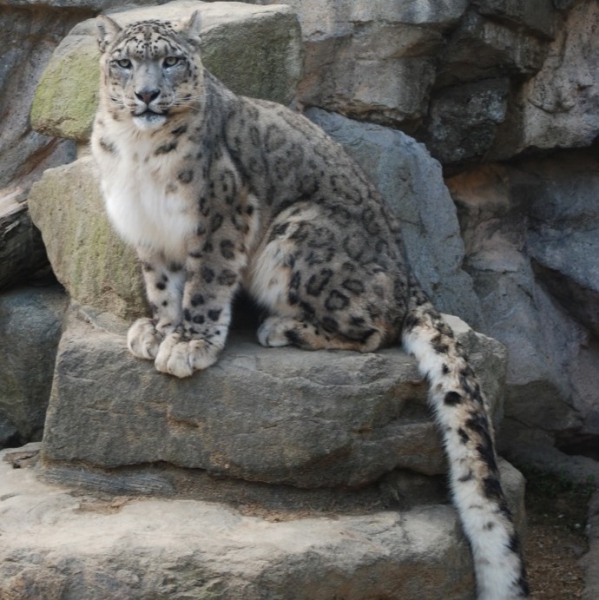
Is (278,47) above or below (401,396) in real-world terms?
above

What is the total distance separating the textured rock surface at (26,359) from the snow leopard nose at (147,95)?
1440 mm

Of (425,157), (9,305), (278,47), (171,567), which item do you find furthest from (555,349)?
(171,567)

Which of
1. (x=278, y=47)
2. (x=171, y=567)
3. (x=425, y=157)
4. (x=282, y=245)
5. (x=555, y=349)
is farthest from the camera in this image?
→ (x=555, y=349)

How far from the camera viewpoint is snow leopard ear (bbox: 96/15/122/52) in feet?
12.8

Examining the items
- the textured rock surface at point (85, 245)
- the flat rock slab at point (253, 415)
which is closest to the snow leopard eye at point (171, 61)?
the textured rock surface at point (85, 245)

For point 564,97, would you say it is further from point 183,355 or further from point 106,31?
point 183,355

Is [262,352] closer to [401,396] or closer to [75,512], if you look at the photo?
[401,396]

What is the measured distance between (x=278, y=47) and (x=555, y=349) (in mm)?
2445

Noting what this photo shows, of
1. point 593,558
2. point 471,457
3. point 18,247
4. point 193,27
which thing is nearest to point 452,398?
point 471,457

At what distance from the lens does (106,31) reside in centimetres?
391

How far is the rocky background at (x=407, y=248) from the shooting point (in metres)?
3.88

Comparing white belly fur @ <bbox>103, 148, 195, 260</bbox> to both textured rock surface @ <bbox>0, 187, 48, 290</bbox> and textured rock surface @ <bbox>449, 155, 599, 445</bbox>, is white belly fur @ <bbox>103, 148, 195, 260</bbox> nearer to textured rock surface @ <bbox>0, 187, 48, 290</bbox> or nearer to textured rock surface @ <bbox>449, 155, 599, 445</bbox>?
textured rock surface @ <bbox>0, 187, 48, 290</bbox>

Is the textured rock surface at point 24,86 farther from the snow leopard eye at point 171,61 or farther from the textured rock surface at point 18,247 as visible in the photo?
the snow leopard eye at point 171,61

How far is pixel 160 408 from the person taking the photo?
12.9ft
